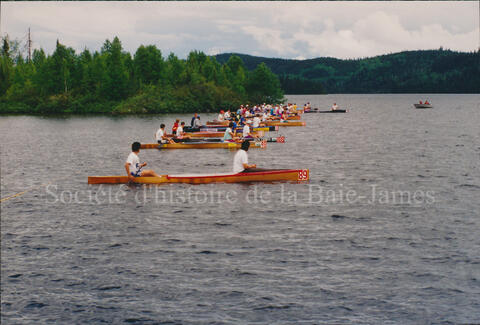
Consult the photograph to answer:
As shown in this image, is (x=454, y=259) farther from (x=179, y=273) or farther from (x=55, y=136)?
(x=55, y=136)

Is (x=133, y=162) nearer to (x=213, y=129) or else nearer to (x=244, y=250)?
(x=244, y=250)

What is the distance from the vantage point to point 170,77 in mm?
151125

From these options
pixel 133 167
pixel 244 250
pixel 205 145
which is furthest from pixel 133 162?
pixel 205 145

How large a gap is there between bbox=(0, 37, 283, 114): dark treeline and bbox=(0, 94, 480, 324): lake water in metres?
97.3

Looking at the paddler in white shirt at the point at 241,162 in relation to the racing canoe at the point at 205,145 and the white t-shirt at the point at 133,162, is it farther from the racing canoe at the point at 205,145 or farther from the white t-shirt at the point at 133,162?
the racing canoe at the point at 205,145

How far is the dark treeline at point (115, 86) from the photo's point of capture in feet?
A: 422

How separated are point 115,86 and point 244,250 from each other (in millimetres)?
127088

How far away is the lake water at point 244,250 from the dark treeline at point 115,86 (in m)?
97.3

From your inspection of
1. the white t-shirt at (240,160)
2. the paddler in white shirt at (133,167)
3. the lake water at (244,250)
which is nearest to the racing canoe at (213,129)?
the lake water at (244,250)

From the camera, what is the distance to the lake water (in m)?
12.3

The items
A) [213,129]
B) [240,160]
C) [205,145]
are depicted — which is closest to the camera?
[240,160]

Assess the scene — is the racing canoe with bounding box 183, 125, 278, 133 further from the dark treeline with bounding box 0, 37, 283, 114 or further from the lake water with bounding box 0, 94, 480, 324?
the dark treeline with bounding box 0, 37, 283, 114

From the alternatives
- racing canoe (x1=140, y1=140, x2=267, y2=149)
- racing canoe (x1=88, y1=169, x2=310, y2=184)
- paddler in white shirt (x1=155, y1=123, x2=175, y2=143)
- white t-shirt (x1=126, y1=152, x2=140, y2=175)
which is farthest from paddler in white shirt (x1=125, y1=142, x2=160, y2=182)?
racing canoe (x1=140, y1=140, x2=267, y2=149)

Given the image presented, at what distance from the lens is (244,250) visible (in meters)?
16.6
